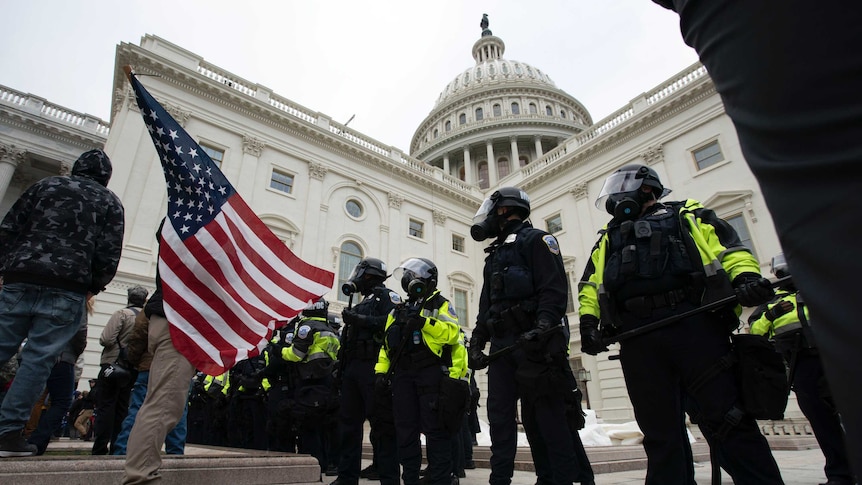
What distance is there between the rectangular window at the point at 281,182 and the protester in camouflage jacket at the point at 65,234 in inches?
626

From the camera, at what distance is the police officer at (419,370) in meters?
4.06

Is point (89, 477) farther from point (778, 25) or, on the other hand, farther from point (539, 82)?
point (539, 82)

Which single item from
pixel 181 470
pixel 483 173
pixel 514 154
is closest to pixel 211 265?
pixel 181 470

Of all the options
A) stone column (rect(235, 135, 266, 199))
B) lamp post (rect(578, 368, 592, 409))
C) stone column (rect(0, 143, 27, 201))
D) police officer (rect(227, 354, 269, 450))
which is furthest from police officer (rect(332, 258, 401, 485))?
stone column (rect(0, 143, 27, 201))

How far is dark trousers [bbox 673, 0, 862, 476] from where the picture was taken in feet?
1.86

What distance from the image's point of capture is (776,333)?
5.10 meters

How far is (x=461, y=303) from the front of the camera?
24.1 metres

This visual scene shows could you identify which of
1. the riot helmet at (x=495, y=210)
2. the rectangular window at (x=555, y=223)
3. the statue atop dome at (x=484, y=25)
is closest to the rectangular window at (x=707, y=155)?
the rectangular window at (x=555, y=223)

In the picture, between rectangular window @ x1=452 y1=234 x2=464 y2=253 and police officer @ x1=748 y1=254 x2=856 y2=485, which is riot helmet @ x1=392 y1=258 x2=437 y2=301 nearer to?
police officer @ x1=748 y1=254 x2=856 y2=485

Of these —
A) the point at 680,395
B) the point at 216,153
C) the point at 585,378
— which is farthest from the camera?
the point at 585,378

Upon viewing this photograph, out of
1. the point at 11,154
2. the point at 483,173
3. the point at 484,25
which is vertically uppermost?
the point at 484,25

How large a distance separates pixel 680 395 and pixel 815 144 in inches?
105

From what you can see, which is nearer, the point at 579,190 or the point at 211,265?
the point at 211,265

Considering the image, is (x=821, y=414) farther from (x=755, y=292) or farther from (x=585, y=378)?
(x=585, y=378)
